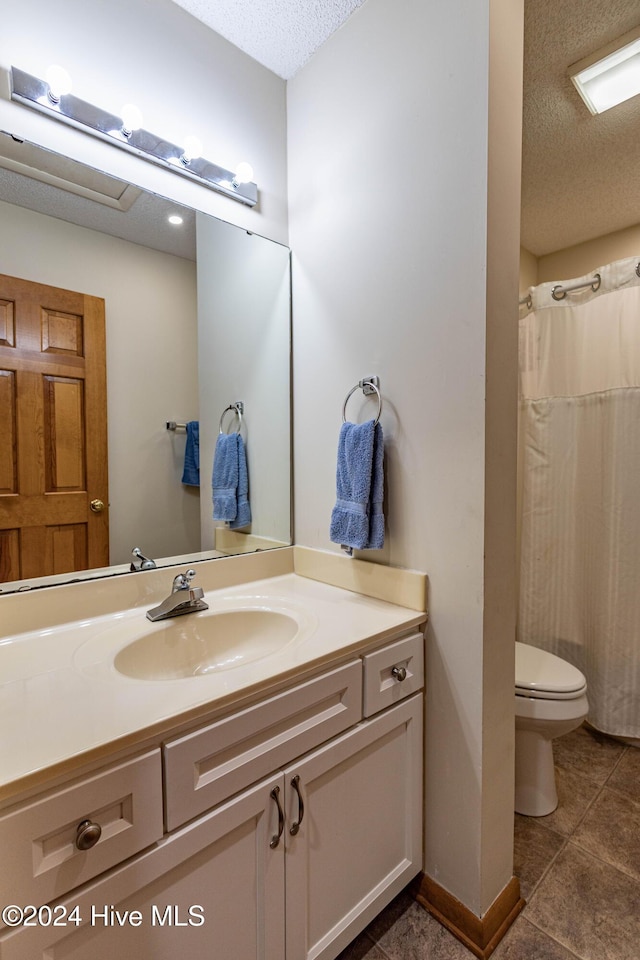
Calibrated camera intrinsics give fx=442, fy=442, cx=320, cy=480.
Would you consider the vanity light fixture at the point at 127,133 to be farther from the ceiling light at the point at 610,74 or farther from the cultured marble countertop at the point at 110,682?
the cultured marble countertop at the point at 110,682

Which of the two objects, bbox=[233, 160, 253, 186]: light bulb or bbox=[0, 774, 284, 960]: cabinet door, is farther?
bbox=[233, 160, 253, 186]: light bulb

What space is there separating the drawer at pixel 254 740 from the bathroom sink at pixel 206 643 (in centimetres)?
18

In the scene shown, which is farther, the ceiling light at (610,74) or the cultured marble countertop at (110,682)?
the ceiling light at (610,74)

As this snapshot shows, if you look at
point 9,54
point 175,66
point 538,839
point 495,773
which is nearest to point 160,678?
point 495,773

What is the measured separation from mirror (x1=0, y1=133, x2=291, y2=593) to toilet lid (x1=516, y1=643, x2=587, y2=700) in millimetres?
985

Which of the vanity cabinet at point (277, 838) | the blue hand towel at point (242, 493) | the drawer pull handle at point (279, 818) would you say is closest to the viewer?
the vanity cabinet at point (277, 838)

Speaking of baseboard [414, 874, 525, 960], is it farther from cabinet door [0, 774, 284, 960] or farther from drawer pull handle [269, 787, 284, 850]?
drawer pull handle [269, 787, 284, 850]

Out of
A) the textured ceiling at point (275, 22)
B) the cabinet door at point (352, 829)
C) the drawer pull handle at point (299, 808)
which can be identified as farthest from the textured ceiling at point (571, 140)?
the drawer pull handle at point (299, 808)

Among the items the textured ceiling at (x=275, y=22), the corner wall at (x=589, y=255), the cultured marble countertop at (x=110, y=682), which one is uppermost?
the textured ceiling at (x=275, y=22)

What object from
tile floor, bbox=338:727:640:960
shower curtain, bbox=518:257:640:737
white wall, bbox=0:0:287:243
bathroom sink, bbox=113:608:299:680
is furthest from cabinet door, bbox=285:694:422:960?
white wall, bbox=0:0:287:243

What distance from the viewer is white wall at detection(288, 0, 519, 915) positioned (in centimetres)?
107

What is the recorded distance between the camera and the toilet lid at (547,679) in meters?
1.47

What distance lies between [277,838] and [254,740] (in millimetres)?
207

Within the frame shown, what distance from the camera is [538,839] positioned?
4.71 feet
